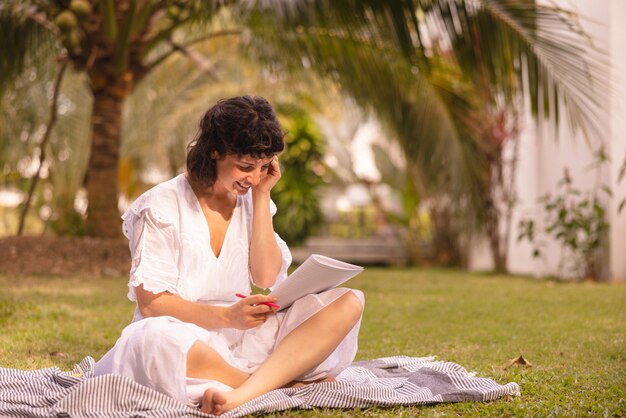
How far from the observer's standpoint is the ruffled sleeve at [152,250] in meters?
2.82

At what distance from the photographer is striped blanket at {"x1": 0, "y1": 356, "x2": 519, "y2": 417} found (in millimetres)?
2627

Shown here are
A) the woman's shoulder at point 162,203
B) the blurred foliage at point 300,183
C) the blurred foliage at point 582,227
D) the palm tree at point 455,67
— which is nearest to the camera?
the woman's shoulder at point 162,203

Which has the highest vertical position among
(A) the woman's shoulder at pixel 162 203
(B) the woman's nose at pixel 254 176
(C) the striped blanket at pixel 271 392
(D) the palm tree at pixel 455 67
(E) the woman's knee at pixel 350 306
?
(D) the palm tree at pixel 455 67

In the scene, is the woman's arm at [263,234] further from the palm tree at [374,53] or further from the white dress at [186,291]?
the palm tree at [374,53]

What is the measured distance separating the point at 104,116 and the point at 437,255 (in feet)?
14.8

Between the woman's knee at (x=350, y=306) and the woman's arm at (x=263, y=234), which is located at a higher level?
the woman's arm at (x=263, y=234)

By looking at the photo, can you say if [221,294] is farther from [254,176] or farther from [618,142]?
[618,142]

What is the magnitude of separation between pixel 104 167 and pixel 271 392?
19.0 ft

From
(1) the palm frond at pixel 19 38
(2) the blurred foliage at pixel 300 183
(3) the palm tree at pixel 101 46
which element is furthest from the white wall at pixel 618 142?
(1) the palm frond at pixel 19 38

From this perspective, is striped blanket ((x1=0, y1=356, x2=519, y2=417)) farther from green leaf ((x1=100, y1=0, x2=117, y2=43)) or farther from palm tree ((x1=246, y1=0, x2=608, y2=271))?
green leaf ((x1=100, y1=0, x2=117, y2=43))

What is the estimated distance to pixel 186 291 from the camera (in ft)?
9.71

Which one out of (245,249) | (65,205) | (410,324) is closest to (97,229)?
(65,205)

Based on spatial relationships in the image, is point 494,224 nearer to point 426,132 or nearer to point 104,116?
point 426,132

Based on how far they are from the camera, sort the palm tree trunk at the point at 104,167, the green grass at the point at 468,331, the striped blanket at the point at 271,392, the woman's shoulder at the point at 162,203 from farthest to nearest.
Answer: the palm tree trunk at the point at 104,167 < the green grass at the point at 468,331 < the woman's shoulder at the point at 162,203 < the striped blanket at the point at 271,392
